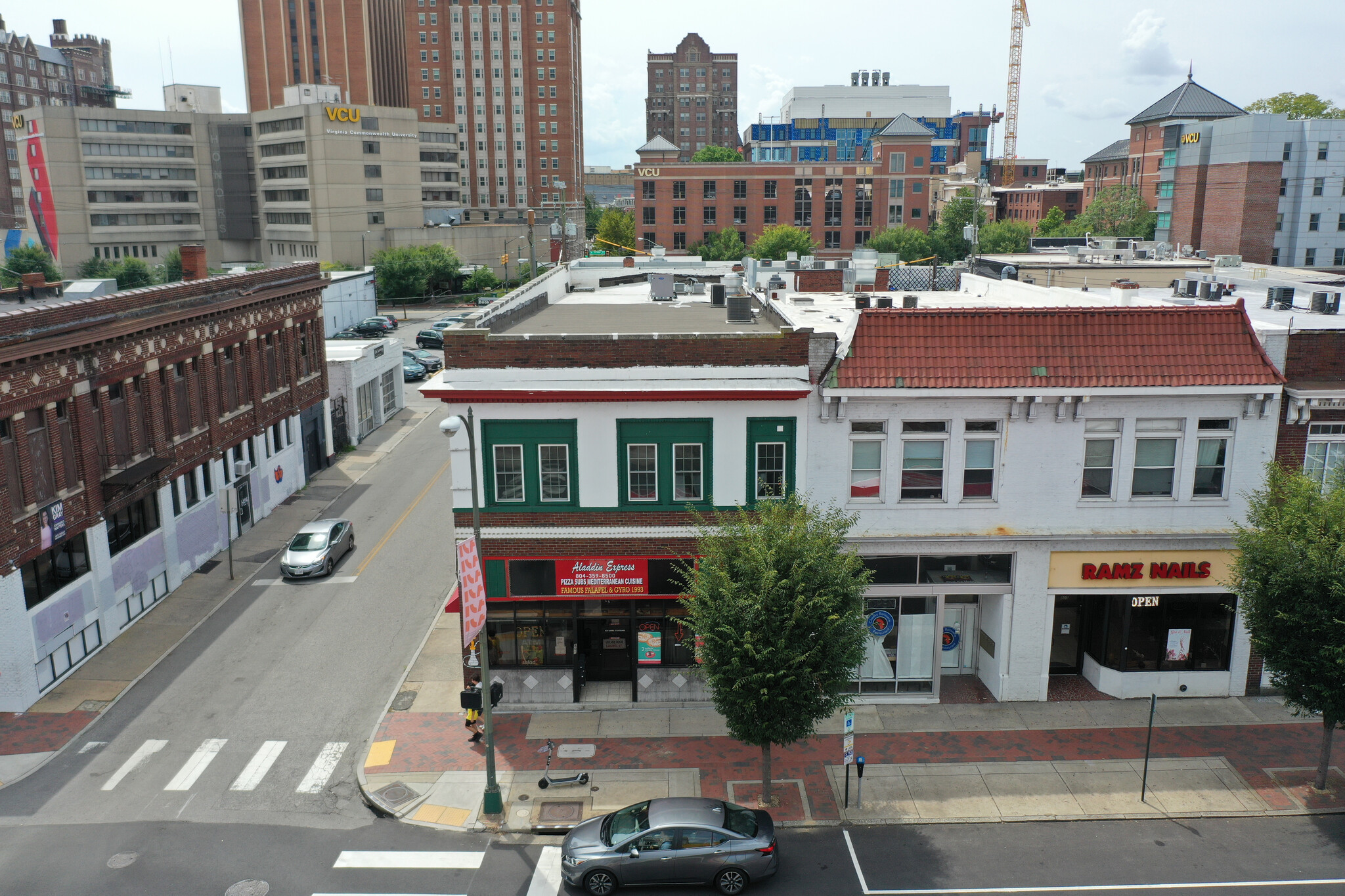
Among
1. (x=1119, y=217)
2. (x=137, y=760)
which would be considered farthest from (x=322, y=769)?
(x=1119, y=217)

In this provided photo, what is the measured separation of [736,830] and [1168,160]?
12713 centimetres

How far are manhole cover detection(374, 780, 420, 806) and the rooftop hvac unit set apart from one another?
606 inches

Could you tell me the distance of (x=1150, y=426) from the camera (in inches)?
936

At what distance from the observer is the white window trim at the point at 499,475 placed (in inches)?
930

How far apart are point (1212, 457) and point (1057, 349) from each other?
4.83m

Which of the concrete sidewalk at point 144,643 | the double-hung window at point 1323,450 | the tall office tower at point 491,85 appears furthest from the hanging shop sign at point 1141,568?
the tall office tower at point 491,85

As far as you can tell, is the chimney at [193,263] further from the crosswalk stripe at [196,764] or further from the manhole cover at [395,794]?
the manhole cover at [395,794]

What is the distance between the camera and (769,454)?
23828mm

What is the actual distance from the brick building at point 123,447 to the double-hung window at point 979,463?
2363 centimetres

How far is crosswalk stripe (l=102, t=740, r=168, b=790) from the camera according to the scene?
71.2 ft

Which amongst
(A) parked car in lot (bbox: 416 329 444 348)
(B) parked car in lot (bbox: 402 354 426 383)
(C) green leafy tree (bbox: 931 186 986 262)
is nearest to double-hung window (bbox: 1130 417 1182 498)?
(B) parked car in lot (bbox: 402 354 426 383)

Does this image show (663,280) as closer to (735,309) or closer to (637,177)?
(735,309)

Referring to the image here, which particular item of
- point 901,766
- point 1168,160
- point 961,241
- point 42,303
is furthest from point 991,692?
point 1168,160

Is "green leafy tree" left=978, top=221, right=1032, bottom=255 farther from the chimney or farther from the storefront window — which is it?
the storefront window
